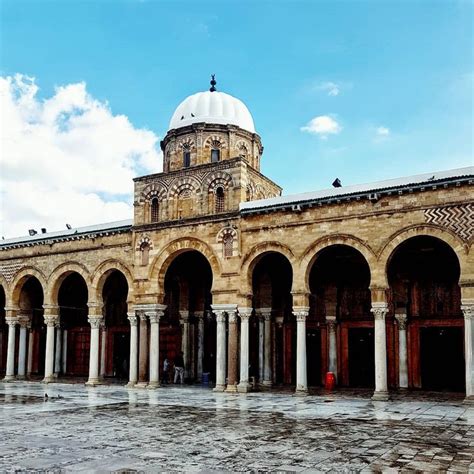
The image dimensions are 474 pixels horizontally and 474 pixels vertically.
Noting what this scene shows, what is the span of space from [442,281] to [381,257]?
169 inches

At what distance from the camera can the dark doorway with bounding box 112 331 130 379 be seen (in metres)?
26.1

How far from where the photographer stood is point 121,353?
2633 centimetres

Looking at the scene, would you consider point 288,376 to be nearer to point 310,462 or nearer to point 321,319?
point 321,319

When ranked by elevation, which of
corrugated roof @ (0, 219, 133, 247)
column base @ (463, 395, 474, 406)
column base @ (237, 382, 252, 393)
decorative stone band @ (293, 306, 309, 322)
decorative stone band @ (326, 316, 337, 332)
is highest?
corrugated roof @ (0, 219, 133, 247)

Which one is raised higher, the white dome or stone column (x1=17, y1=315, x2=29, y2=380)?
the white dome

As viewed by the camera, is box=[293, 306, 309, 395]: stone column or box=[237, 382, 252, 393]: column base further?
box=[237, 382, 252, 393]: column base

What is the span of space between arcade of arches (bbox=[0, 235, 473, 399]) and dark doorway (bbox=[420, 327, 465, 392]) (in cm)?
3

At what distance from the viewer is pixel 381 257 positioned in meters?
16.8

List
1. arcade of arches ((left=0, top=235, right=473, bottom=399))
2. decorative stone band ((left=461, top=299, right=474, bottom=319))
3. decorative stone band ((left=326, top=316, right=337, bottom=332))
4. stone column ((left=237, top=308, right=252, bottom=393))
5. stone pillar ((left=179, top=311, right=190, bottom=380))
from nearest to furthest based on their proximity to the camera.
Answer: decorative stone band ((left=461, top=299, right=474, bottom=319)), stone column ((left=237, top=308, right=252, bottom=393)), arcade of arches ((left=0, top=235, right=473, bottom=399)), decorative stone band ((left=326, top=316, right=337, bottom=332)), stone pillar ((left=179, top=311, right=190, bottom=380))

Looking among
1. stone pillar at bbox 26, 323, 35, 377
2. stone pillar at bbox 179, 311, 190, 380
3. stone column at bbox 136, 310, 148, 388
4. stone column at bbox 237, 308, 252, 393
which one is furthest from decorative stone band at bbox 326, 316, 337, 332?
stone pillar at bbox 26, 323, 35, 377

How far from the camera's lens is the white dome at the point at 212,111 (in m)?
24.4

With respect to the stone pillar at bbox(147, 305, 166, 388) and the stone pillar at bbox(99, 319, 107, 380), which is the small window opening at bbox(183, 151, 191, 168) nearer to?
the stone pillar at bbox(147, 305, 166, 388)

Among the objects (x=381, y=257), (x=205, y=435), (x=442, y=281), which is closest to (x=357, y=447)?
(x=205, y=435)

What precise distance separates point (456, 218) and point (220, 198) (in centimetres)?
809
